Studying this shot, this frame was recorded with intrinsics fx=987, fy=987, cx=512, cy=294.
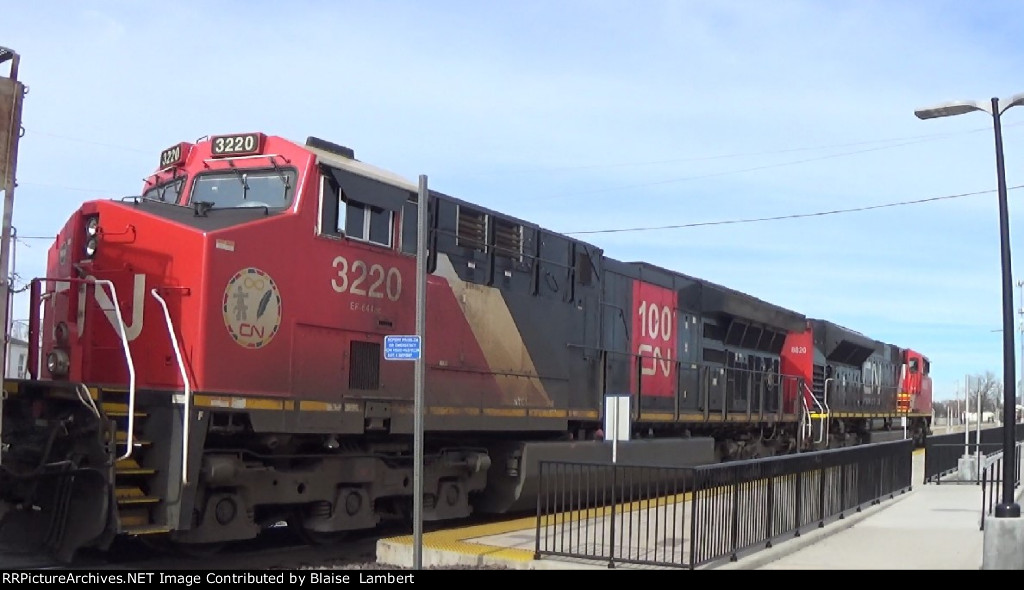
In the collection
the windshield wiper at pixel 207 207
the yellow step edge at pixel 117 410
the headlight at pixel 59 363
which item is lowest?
the yellow step edge at pixel 117 410

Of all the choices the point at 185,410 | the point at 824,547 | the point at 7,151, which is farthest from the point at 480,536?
the point at 7,151

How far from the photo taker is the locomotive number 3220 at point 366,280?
10.4 metres

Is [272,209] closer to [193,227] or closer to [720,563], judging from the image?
[193,227]

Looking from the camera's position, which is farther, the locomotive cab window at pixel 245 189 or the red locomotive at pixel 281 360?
the locomotive cab window at pixel 245 189

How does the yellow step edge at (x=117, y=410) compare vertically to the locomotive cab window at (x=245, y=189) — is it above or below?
below

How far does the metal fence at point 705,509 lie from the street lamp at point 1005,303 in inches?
90.1

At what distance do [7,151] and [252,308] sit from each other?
2.60 metres

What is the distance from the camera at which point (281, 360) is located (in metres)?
9.72

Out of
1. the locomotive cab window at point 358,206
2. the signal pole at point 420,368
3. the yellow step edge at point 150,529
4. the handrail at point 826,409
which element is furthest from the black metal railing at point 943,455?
the yellow step edge at point 150,529

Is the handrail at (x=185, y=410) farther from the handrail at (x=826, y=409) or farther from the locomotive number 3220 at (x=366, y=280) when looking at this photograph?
the handrail at (x=826, y=409)

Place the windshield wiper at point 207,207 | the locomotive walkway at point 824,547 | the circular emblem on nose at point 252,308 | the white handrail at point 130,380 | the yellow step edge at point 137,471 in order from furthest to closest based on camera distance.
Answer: the windshield wiper at point 207,207 → the locomotive walkway at point 824,547 → the circular emblem on nose at point 252,308 → the yellow step edge at point 137,471 → the white handrail at point 130,380

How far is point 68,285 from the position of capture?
32.7 feet

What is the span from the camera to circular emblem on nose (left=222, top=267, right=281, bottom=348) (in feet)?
30.5

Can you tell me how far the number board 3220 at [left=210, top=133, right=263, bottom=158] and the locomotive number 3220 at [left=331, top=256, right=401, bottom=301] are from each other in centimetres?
149
